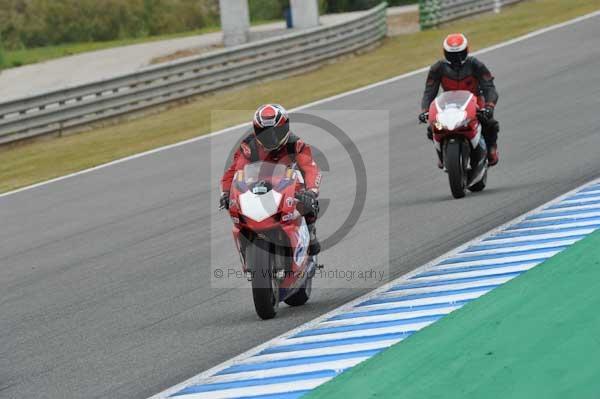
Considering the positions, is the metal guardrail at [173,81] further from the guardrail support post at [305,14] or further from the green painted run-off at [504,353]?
the green painted run-off at [504,353]

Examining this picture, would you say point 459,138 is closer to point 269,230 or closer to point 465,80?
point 465,80

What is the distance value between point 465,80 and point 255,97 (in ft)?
39.6

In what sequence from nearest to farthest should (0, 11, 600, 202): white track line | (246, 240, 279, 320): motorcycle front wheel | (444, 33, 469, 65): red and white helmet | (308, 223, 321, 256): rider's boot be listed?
(246, 240, 279, 320): motorcycle front wheel
(308, 223, 321, 256): rider's boot
(444, 33, 469, 65): red and white helmet
(0, 11, 600, 202): white track line

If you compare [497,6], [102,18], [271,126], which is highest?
[271,126]

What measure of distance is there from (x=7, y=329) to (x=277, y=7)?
48.0m

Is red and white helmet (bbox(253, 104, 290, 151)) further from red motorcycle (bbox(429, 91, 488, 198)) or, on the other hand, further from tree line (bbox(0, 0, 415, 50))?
tree line (bbox(0, 0, 415, 50))

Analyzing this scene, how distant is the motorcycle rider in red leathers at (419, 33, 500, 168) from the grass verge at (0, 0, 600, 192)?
7807 mm

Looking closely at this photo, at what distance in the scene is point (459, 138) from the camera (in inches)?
514

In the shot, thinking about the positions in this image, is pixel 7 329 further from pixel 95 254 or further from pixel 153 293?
pixel 95 254

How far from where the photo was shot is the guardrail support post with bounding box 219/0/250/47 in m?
34.7

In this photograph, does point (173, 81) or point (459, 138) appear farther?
point (173, 81)

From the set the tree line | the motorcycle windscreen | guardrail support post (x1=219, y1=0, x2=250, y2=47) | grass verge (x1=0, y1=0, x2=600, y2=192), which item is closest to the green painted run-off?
the motorcycle windscreen

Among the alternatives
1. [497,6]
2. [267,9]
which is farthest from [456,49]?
[267,9]

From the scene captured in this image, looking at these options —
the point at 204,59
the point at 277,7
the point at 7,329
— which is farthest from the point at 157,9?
the point at 7,329
